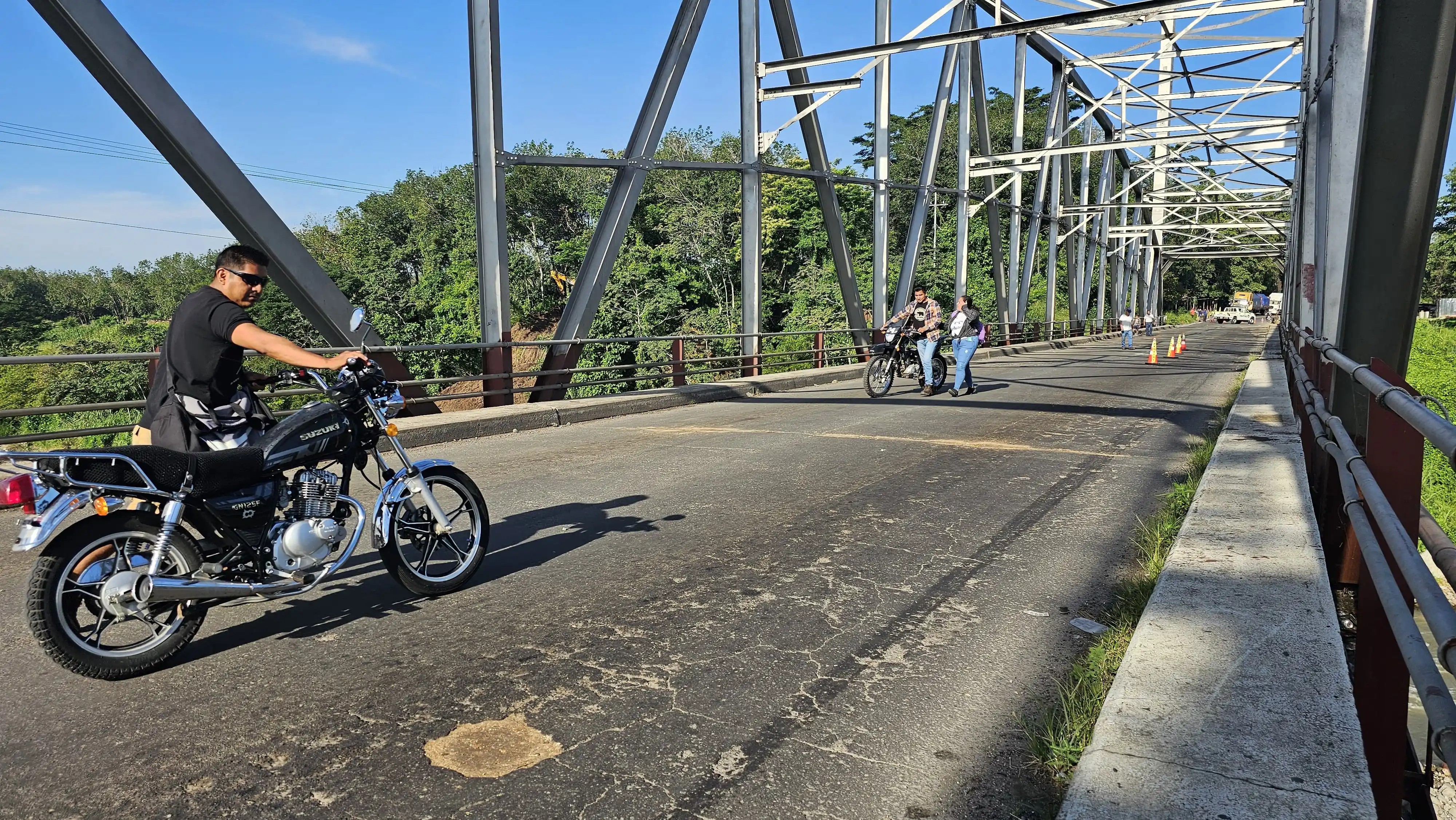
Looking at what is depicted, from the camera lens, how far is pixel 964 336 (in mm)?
14969

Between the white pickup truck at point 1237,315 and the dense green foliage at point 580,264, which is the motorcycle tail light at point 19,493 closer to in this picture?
the dense green foliage at point 580,264

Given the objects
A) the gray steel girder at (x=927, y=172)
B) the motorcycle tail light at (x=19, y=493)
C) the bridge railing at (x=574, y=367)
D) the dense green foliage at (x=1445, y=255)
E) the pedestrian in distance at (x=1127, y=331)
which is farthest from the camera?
the dense green foliage at (x=1445, y=255)

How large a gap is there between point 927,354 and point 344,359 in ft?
39.7

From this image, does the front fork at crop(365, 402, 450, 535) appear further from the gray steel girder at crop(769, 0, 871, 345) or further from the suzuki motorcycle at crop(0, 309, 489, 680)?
the gray steel girder at crop(769, 0, 871, 345)

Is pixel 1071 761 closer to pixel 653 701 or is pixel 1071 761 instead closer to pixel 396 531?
pixel 653 701

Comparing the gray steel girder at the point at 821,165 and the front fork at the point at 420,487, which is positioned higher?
the gray steel girder at the point at 821,165

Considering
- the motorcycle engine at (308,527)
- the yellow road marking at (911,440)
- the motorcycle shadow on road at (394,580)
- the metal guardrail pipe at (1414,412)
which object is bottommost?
the yellow road marking at (911,440)

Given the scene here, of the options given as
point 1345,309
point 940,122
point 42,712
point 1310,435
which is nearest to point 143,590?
point 42,712

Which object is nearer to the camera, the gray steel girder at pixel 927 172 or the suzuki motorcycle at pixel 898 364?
the suzuki motorcycle at pixel 898 364

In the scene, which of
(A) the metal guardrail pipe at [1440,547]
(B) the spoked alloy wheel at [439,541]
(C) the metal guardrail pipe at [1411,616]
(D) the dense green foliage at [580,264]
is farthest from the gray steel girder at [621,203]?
(D) the dense green foliage at [580,264]

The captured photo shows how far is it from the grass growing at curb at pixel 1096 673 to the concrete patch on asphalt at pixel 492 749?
146 cm

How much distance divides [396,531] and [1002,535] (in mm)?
3344

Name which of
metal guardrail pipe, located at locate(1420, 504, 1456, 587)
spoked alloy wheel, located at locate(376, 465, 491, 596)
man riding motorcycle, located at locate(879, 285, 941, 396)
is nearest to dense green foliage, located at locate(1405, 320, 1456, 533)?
man riding motorcycle, located at locate(879, 285, 941, 396)

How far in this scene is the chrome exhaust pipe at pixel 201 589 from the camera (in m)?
3.53
